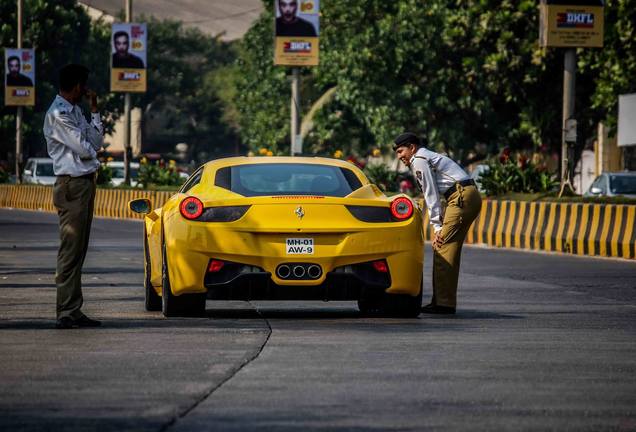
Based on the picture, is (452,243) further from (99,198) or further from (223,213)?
(99,198)

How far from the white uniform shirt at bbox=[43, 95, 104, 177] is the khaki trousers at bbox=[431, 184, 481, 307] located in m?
3.27

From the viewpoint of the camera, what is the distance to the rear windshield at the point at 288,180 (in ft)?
43.4

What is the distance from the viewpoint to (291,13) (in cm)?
3966

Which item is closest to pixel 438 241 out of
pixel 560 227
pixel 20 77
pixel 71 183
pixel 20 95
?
pixel 71 183

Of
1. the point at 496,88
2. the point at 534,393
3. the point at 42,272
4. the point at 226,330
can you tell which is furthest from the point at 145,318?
the point at 496,88

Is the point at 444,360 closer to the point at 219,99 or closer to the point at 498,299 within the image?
the point at 498,299

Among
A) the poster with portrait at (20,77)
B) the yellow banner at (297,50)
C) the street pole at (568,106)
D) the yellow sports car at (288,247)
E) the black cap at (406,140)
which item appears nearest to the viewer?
the yellow sports car at (288,247)

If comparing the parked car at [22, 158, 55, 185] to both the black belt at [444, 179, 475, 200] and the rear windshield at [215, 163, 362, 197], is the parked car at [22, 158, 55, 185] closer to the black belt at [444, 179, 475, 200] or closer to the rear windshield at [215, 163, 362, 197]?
the black belt at [444, 179, 475, 200]

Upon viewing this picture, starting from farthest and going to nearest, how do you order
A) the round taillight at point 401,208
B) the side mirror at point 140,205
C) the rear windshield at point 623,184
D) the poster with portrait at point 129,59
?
the poster with portrait at point 129,59, the rear windshield at point 623,184, the side mirror at point 140,205, the round taillight at point 401,208

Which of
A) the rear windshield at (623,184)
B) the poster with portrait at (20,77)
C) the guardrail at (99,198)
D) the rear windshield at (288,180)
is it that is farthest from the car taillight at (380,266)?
the poster with portrait at (20,77)

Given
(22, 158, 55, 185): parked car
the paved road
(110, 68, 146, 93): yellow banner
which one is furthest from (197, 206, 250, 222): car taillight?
(22, 158, 55, 185): parked car

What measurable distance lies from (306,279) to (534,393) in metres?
4.30

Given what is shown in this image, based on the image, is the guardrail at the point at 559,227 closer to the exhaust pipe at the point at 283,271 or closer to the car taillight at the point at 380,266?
the car taillight at the point at 380,266

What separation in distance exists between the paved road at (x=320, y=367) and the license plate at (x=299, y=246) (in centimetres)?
54
